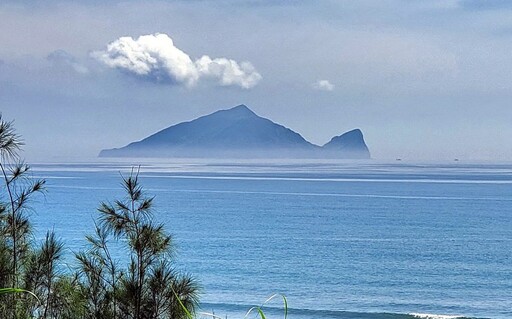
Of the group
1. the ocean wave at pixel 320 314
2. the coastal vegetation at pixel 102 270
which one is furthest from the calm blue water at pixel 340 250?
the coastal vegetation at pixel 102 270

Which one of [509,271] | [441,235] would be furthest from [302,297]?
[441,235]

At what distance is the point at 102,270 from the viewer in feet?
37.7

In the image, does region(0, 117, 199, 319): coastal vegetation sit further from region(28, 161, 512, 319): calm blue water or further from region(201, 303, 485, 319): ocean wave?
region(201, 303, 485, 319): ocean wave

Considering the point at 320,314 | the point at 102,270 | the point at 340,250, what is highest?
the point at 102,270

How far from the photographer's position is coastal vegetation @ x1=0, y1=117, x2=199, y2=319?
10547 mm

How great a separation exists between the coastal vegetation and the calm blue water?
502 inches

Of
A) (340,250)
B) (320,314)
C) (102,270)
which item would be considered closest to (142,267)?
(102,270)

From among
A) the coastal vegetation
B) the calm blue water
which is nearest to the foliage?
the coastal vegetation

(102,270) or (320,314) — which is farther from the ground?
(102,270)

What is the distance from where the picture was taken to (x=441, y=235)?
5794 cm

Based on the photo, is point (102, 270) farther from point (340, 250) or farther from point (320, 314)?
point (340, 250)

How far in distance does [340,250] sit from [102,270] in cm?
4029

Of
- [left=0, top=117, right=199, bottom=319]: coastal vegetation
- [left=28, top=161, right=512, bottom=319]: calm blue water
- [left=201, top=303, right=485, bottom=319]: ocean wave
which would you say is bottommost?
[left=201, top=303, right=485, bottom=319]: ocean wave

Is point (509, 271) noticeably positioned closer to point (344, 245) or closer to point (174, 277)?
point (344, 245)
